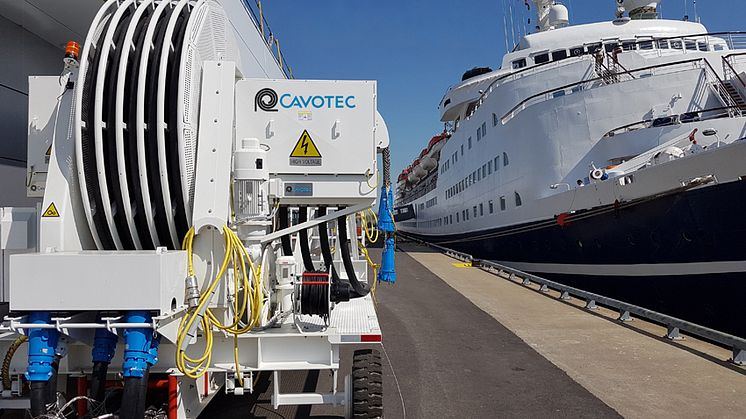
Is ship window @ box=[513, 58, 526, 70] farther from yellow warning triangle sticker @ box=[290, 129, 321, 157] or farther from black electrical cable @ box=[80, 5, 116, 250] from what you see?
black electrical cable @ box=[80, 5, 116, 250]

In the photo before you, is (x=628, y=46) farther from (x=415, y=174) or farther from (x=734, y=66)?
(x=415, y=174)

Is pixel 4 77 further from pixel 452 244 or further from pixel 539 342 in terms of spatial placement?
pixel 452 244

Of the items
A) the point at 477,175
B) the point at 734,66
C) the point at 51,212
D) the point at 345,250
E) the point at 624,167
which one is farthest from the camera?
the point at 477,175

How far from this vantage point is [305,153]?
3367mm

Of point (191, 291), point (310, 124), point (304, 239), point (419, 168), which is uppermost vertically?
point (419, 168)

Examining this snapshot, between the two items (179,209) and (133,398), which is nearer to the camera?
(133,398)

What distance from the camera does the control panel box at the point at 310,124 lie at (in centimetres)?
334

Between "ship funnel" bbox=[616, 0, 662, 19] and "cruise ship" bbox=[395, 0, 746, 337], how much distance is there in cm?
4

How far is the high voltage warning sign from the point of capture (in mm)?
3359

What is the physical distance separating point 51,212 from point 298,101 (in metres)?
1.68

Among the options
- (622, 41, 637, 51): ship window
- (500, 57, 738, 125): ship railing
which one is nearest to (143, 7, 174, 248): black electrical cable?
(500, 57, 738, 125): ship railing

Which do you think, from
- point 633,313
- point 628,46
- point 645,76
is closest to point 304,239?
point 633,313

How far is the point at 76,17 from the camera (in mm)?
4871

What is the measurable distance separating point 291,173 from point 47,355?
1.77 metres
